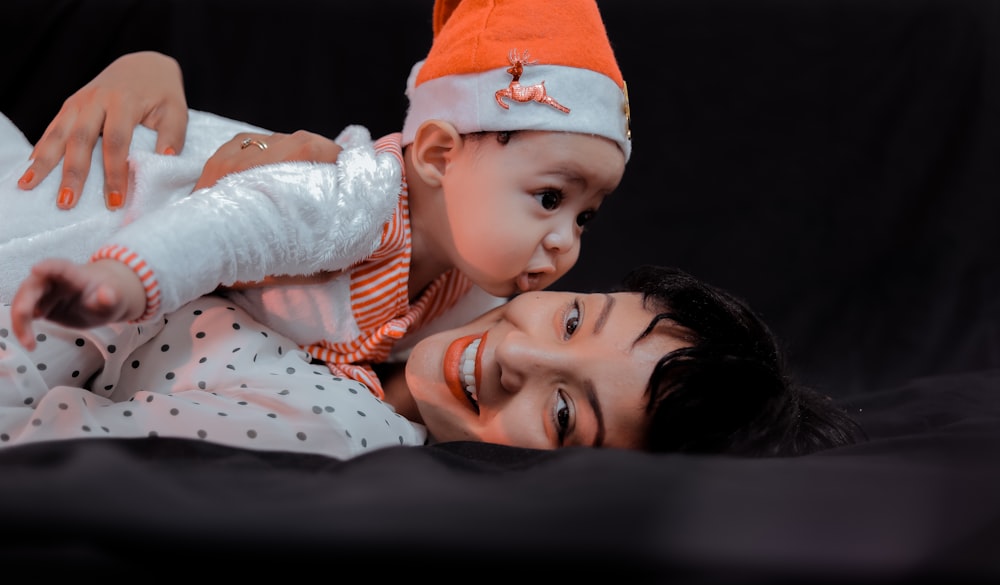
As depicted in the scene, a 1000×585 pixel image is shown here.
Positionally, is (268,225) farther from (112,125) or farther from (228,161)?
(112,125)

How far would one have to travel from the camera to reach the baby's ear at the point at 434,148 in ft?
3.76

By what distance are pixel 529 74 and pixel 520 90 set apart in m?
0.03

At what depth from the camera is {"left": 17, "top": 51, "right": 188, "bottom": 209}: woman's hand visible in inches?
44.7

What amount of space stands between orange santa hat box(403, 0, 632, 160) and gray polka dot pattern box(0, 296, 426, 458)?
38cm

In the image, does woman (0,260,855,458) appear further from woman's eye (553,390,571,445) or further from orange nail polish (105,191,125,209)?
orange nail polish (105,191,125,209)

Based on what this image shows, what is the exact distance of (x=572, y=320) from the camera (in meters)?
1.07

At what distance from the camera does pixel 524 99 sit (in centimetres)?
109

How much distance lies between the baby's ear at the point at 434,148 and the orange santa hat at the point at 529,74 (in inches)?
0.5

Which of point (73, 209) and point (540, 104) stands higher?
point (540, 104)

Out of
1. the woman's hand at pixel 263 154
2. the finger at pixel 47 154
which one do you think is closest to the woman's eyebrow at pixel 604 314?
the woman's hand at pixel 263 154

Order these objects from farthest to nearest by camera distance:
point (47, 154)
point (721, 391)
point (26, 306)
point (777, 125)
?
point (777, 125) < point (47, 154) < point (721, 391) < point (26, 306)

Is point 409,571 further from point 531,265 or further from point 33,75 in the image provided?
point 33,75

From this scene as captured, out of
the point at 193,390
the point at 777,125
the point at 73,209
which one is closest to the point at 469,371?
the point at 193,390

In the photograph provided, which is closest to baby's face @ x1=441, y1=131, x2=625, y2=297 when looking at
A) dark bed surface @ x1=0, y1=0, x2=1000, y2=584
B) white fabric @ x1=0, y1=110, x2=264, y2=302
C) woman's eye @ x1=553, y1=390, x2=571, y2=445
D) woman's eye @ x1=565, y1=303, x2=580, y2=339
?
woman's eye @ x1=565, y1=303, x2=580, y2=339
